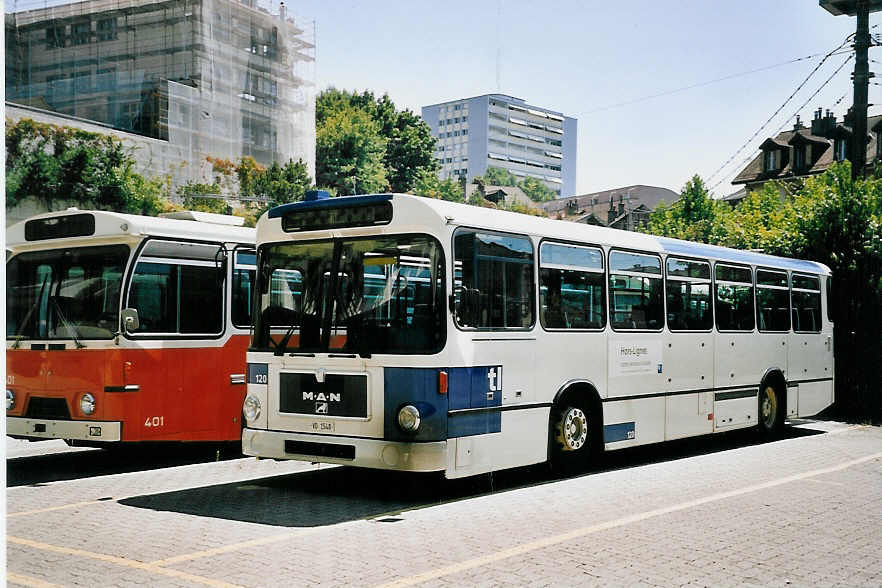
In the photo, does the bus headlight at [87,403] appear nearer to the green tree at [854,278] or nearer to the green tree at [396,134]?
the green tree at [854,278]

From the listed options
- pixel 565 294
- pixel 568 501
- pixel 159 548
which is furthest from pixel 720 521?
pixel 159 548

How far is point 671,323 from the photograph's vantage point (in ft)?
45.0

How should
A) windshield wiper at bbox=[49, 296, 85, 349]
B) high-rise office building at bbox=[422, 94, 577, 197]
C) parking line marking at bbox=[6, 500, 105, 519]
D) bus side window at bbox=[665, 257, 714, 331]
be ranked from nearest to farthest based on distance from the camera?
parking line marking at bbox=[6, 500, 105, 519]
windshield wiper at bbox=[49, 296, 85, 349]
bus side window at bbox=[665, 257, 714, 331]
high-rise office building at bbox=[422, 94, 577, 197]

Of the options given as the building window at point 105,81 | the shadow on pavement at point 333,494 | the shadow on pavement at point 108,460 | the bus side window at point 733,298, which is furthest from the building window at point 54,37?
the shadow on pavement at point 333,494

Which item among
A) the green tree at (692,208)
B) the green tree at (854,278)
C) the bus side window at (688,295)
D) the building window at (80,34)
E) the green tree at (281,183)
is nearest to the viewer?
the bus side window at (688,295)

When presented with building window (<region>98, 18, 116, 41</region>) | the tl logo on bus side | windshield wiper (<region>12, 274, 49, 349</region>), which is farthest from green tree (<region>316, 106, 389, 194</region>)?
the tl logo on bus side

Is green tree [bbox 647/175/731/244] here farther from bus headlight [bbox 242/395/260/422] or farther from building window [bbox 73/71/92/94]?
bus headlight [bbox 242/395/260/422]

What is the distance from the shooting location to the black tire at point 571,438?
37.2 ft

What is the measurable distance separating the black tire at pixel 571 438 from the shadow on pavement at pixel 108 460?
4487 mm

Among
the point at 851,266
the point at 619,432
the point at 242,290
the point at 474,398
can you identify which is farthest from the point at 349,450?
the point at 851,266

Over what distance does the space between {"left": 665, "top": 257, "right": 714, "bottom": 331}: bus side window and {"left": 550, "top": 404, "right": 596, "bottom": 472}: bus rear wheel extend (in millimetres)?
2568

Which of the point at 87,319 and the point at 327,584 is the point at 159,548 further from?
the point at 87,319

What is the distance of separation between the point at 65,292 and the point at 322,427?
3.85 metres

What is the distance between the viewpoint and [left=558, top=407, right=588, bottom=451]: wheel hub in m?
11.4
